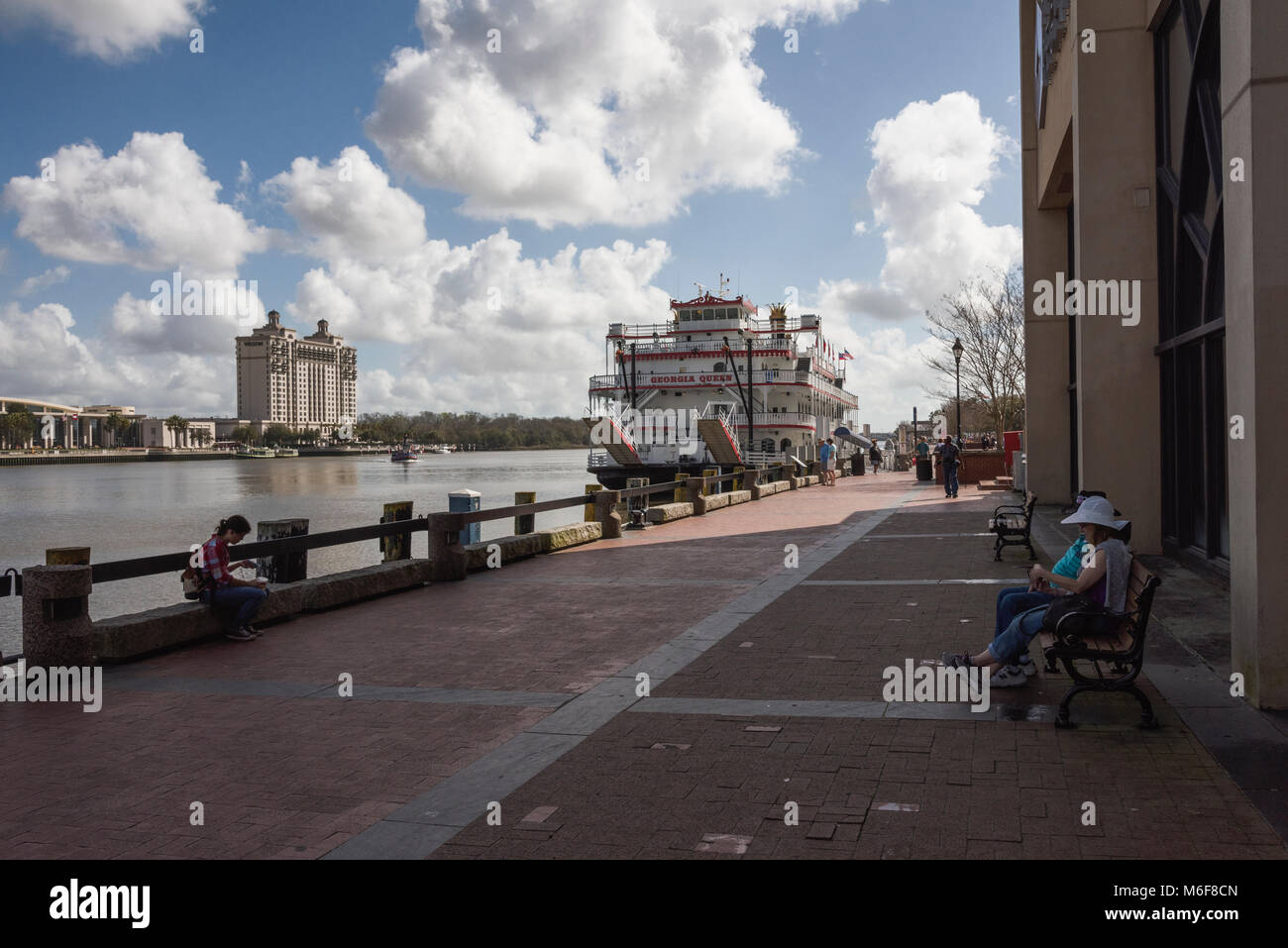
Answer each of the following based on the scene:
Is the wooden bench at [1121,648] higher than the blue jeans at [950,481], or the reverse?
the blue jeans at [950,481]

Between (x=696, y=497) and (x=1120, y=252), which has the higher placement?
(x=1120, y=252)

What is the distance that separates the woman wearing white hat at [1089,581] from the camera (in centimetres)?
588

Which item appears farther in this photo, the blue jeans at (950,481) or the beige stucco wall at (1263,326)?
the blue jeans at (950,481)

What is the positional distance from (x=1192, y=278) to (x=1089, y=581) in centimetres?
742

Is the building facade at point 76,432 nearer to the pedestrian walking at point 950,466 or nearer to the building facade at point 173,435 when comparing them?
the building facade at point 173,435

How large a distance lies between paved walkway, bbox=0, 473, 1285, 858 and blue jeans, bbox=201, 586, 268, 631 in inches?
9.4

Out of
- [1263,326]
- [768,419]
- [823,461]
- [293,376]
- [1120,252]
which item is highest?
[293,376]

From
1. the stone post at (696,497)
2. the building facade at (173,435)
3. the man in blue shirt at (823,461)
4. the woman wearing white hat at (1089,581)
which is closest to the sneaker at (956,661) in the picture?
the woman wearing white hat at (1089,581)

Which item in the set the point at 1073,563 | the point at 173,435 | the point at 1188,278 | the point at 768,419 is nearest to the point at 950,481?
the point at 1188,278

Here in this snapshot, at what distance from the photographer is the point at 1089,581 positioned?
595cm

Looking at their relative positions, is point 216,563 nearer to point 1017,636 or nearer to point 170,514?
point 1017,636

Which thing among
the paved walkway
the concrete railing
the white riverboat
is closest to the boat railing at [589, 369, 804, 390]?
the white riverboat

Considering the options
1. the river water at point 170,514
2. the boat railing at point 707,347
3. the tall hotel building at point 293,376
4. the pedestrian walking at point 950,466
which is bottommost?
the river water at point 170,514
